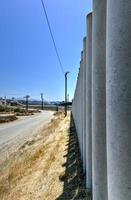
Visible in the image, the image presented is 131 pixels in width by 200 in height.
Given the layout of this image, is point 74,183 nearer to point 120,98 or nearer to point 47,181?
point 47,181

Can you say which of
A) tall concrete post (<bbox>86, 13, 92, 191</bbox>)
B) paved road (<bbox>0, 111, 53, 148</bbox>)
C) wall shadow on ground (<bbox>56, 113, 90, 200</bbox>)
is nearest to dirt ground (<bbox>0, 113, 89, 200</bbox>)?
wall shadow on ground (<bbox>56, 113, 90, 200</bbox>)

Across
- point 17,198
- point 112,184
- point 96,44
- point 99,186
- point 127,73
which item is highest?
point 96,44

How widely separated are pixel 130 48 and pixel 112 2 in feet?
1.19

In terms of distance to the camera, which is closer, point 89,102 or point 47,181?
point 89,102

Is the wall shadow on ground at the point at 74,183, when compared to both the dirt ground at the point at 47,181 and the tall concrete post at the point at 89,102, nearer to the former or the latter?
the dirt ground at the point at 47,181

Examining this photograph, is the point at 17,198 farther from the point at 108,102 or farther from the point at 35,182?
the point at 108,102

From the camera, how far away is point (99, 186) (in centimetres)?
318

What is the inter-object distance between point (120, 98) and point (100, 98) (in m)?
1.00

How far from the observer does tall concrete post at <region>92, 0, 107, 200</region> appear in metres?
3.11

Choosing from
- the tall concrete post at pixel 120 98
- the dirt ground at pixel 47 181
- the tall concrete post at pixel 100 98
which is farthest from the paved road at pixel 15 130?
the tall concrete post at pixel 120 98

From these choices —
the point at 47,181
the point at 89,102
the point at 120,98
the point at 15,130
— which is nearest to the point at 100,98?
the point at 120,98

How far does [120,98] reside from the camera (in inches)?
83.8

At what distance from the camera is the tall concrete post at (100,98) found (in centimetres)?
311

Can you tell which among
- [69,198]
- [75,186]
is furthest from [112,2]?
[75,186]
